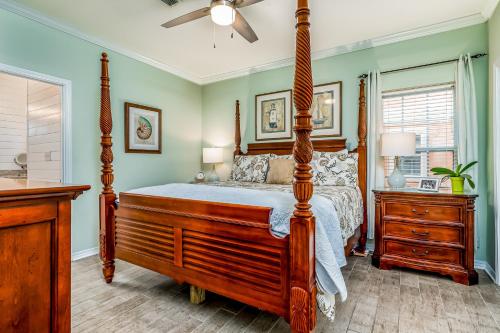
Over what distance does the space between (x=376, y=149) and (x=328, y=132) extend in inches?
26.6

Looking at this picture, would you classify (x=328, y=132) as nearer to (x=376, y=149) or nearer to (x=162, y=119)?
(x=376, y=149)

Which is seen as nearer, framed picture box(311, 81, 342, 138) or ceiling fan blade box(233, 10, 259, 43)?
ceiling fan blade box(233, 10, 259, 43)

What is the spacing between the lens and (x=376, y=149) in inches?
129

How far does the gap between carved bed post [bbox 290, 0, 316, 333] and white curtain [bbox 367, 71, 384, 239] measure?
6.92 ft

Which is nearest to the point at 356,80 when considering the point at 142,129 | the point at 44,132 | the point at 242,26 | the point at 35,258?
the point at 242,26

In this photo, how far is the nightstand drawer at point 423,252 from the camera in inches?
98.0

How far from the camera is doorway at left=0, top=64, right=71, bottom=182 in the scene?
9.68 feet

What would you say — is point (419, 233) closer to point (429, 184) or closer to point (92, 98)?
point (429, 184)

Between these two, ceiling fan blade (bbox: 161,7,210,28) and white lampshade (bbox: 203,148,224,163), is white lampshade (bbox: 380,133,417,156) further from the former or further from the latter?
white lampshade (bbox: 203,148,224,163)

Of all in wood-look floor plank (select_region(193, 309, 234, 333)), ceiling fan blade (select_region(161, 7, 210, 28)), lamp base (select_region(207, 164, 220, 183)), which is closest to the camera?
wood-look floor plank (select_region(193, 309, 234, 333))

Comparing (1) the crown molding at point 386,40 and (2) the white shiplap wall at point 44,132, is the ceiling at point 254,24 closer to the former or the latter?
(1) the crown molding at point 386,40

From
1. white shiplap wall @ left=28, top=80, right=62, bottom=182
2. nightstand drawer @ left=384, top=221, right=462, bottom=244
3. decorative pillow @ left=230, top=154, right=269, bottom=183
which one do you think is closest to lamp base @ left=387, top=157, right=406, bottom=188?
nightstand drawer @ left=384, top=221, right=462, bottom=244

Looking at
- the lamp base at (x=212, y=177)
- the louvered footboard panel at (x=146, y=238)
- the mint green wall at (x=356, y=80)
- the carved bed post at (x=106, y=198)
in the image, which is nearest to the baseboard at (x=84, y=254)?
the carved bed post at (x=106, y=198)

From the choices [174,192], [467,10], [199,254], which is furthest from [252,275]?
[467,10]
